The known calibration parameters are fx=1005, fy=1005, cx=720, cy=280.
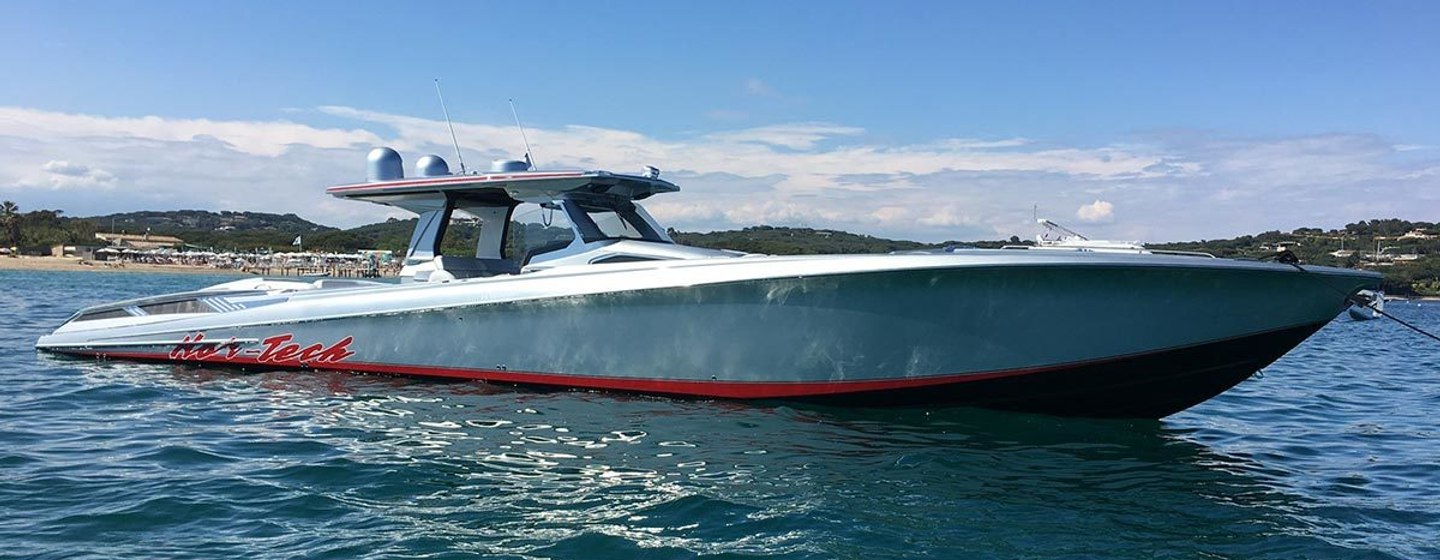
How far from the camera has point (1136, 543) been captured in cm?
521

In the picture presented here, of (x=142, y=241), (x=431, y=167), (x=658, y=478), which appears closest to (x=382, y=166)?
(x=431, y=167)

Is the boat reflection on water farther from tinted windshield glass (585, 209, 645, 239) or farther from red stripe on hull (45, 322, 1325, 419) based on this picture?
tinted windshield glass (585, 209, 645, 239)

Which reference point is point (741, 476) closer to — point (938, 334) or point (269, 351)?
point (938, 334)

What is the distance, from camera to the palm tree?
9200cm

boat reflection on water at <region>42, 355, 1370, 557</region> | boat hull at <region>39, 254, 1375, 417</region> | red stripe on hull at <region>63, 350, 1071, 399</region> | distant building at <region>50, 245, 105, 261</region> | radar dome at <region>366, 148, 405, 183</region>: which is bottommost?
boat reflection on water at <region>42, 355, 1370, 557</region>

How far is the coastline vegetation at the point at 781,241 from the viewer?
10289 millimetres

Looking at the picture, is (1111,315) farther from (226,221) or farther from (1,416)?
(226,221)

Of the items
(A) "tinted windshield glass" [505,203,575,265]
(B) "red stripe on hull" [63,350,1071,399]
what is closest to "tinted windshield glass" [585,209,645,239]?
(A) "tinted windshield glass" [505,203,575,265]

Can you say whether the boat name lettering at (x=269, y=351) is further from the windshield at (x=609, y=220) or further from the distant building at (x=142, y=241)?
the distant building at (x=142, y=241)

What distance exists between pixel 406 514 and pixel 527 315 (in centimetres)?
419

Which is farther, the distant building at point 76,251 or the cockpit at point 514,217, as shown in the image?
the distant building at point 76,251

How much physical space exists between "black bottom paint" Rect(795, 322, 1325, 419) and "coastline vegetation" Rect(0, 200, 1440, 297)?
0.85 metres

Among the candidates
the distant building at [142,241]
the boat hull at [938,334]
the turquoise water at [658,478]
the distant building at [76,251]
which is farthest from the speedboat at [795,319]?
the distant building at [142,241]

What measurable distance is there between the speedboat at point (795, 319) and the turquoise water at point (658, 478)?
31 centimetres
